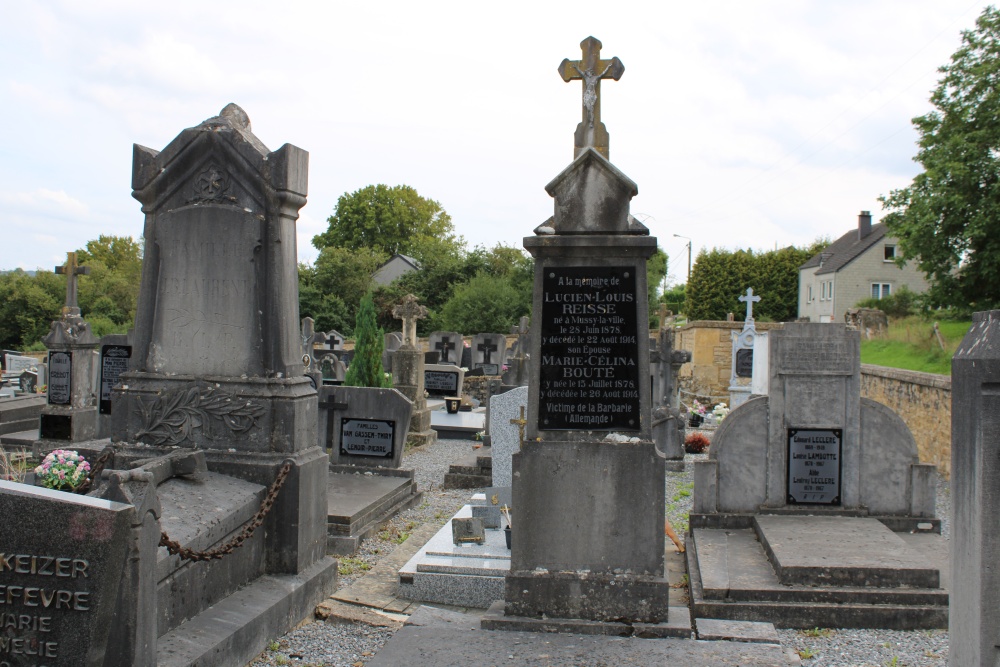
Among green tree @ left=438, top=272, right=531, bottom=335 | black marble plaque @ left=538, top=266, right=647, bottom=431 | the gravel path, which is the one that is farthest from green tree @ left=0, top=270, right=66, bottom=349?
black marble plaque @ left=538, top=266, right=647, bottom=431

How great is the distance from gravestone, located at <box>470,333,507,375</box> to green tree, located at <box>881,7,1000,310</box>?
489 inches

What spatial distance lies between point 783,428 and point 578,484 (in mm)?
3410

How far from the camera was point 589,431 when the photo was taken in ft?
16.2

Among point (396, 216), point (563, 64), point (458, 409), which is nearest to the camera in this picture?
point (563, 64)

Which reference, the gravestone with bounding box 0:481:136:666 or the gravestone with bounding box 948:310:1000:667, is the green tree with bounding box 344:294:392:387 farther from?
the gravestone with bounding box 948:310:1000:667

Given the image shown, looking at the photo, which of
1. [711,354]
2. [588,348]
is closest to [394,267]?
[711,354]

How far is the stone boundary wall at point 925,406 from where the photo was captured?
1188 cm

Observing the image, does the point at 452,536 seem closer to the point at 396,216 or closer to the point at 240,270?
the point at 240,270

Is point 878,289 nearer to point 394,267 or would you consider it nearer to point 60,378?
point 394,267

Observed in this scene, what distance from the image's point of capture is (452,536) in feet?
21.5

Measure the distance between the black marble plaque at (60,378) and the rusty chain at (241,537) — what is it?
27.7 ft

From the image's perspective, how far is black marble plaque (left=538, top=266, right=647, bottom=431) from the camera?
496cm

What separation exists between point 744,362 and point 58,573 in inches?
782

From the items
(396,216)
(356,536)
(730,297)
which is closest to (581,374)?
(356,536)
